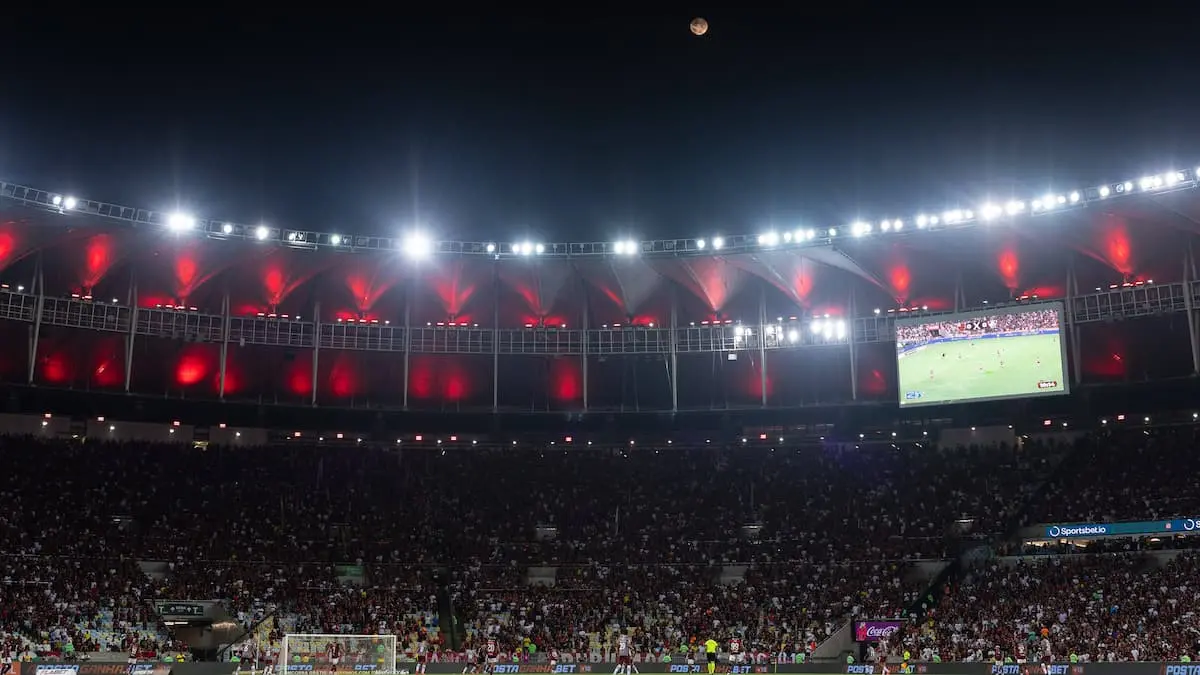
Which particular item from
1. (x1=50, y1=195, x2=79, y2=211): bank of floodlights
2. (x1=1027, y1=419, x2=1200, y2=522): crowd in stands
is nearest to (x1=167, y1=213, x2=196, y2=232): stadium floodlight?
(x1=50, y1=195, x2=79, y2=211): bank of floodlights

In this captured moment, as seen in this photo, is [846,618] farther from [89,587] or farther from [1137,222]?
[89,587]

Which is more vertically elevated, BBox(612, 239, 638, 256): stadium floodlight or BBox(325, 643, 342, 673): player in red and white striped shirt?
BBox(612, 239, 638, 256): stadium floodlight

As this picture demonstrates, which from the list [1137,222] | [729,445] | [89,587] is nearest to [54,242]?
[89,587]

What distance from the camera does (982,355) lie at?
171ft

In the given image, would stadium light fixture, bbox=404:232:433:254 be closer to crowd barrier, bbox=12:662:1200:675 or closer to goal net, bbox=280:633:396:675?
crowd barrier, bbox=12:662:1200:675

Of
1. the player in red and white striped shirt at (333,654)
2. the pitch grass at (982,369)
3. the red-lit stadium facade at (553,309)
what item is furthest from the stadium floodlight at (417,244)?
the player in red and white striped shirt at (333,654)

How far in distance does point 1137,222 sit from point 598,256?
27.3 m

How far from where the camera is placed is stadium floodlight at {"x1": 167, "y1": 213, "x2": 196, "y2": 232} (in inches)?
2064

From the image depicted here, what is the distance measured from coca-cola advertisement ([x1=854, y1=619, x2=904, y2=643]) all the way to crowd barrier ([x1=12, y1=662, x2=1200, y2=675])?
11.1 ft

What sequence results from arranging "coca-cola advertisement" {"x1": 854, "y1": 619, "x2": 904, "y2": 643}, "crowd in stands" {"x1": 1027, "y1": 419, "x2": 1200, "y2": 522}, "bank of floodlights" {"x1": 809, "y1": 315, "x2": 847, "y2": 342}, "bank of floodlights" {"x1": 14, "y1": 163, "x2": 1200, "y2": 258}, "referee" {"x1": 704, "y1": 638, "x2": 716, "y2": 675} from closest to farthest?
"referee" {"x1": 704, "y1": 638, "x2": 716, "y2": 675} → "coca-cola advertisement" {"x1": 854, "y1": 619, "x2": 904, "y2": 643} → "bank of floodlights" {"x1": 14, "y1": 163, "x2": 1200, "y2": 258} → "crowd in stands" {"x1": 1027, "y1": 419, "x2": 1200, "y2": 522} → "bank of floodlights" {"x1": 809, "y1": 315, "x2": 847, "y2": 342}

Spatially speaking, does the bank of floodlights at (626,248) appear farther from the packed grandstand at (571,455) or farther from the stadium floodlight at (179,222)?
the stadium floodlight at (179,222)

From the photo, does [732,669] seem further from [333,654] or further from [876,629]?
[333,654]

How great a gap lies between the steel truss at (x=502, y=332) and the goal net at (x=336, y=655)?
987 inches

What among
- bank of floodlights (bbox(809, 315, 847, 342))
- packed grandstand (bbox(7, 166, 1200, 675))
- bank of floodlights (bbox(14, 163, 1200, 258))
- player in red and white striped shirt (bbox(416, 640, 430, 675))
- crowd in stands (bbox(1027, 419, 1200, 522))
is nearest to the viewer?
player in red and white striped shirt (bbox(416, 640, 430, 675))
